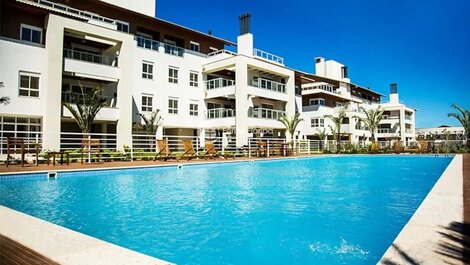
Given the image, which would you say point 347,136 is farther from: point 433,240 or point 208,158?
point 433,240

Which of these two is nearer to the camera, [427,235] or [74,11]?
[427,235]

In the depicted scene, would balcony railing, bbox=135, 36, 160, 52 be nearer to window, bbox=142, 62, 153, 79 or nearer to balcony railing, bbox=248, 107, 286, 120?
window, bbox=142, 62, 153, 79

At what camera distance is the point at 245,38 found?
1243 inches

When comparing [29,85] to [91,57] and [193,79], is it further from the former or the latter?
[193,79]

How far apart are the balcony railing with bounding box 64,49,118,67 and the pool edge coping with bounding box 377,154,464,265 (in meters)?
22.4

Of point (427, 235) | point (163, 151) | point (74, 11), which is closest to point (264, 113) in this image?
point (163, 151)

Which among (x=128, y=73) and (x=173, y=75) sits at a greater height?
(x=173, y=75)

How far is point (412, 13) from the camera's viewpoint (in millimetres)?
20641

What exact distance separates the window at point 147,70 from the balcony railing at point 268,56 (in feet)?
35.7

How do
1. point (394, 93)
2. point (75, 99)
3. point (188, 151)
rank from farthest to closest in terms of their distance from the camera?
point (394, 93) < point (188, 151) < point (75, 99)

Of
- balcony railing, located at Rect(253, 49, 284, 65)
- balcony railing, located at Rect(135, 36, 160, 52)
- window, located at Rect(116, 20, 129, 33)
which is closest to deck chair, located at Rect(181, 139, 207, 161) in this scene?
balcony railing, located at Rect(135, 36, 160, 52)

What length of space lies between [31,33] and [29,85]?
3829mm

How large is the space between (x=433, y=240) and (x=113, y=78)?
2278 cm

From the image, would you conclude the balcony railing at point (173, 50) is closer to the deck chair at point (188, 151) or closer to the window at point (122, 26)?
the window at point (122, 26)
